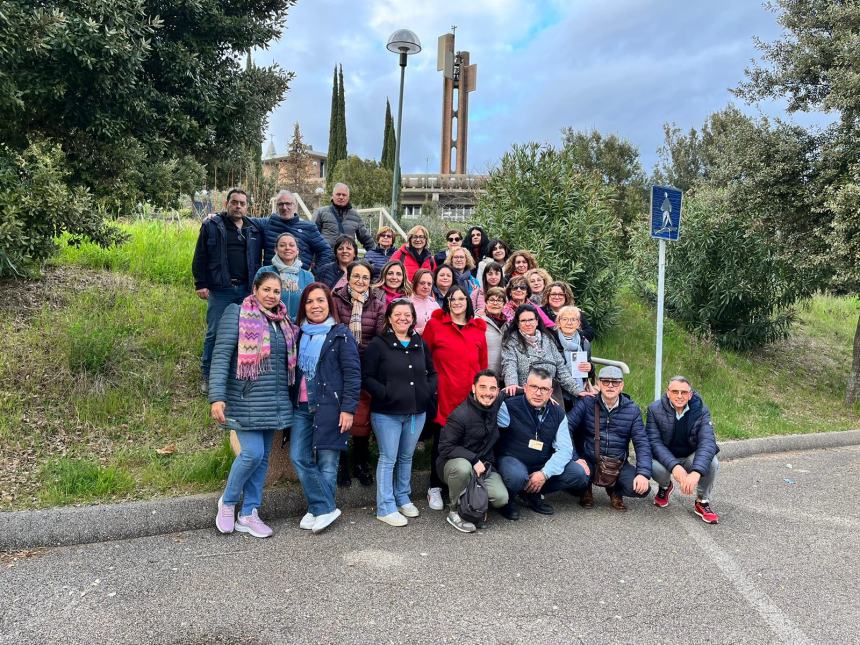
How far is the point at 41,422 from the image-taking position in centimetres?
525

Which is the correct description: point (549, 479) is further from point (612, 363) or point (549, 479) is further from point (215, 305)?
point (215, 305)

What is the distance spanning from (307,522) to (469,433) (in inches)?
54.4

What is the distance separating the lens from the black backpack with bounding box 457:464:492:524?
4.50 m

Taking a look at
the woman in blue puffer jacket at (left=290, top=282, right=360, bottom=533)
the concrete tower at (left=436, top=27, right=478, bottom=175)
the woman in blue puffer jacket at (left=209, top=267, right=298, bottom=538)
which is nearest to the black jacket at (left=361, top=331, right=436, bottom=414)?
the woman in blue puffer jacket at (left=290, top=282, right=360, bottom=533)

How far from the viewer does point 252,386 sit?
167 inches

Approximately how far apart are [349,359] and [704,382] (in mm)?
7284

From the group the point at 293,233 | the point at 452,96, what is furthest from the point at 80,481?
the point at 452,96

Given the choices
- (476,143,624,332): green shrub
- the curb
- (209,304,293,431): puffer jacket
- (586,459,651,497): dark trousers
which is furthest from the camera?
(476,143,624,332): green shrub

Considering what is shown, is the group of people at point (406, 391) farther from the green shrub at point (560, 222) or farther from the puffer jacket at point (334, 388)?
the green shrub at point (560, 222)

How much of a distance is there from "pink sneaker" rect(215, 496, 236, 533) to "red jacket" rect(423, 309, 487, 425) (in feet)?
5.72

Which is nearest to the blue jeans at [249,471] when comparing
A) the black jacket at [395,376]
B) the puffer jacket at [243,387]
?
the puffer jacket at [243,387]

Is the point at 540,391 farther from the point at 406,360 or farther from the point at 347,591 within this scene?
the point at 347,591

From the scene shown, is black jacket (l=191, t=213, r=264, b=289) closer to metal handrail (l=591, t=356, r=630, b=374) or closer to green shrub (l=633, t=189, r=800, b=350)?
metal handrail (l=591, t=356, r=630, b=374)

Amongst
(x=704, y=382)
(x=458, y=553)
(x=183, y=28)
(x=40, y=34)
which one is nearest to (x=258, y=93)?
(x=183, y=28)
